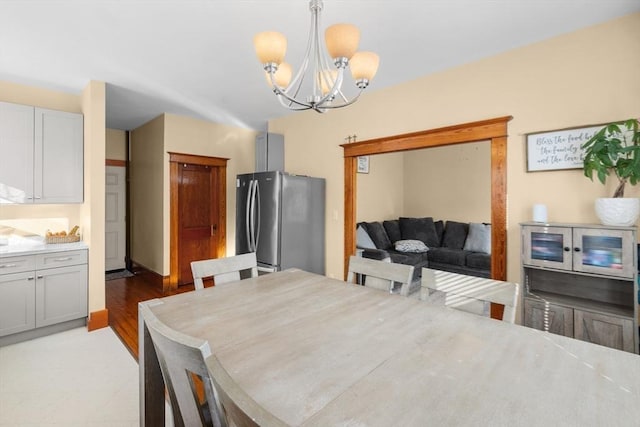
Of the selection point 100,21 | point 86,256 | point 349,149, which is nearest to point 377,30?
point 349,149

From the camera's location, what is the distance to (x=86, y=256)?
10.6ft

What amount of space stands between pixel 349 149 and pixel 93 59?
8.87 ft

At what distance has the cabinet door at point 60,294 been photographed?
299cm

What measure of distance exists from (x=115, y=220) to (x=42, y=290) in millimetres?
2767

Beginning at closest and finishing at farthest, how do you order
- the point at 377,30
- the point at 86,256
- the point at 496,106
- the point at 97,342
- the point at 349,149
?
1. the point at 377,30
2. the point at 496,106
3. the point at 97,342
4. the point at 86,256
5. the point at 349,149

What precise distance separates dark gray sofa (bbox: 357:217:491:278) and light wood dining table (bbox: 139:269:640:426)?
11.0ft

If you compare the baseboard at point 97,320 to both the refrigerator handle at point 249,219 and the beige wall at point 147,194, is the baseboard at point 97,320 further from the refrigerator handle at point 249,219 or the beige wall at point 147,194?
the refrigerator handle at point 249,219

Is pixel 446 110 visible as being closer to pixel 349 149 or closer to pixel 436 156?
pixel 349 149

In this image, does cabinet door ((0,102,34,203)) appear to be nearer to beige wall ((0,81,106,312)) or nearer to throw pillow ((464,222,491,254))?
beige wall ((0,81,106,312))

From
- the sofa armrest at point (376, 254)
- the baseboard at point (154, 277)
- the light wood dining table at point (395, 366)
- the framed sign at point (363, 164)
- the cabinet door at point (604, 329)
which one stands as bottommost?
the baseboard at point (154, 277)

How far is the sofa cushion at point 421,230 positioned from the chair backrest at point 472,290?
4052mm

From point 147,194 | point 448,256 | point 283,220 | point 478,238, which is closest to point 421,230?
point 448,256

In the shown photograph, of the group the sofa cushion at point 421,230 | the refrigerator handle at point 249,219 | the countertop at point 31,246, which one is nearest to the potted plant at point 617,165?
the refrigerator handle at point 249,219

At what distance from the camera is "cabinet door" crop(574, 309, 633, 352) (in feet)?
6.25
